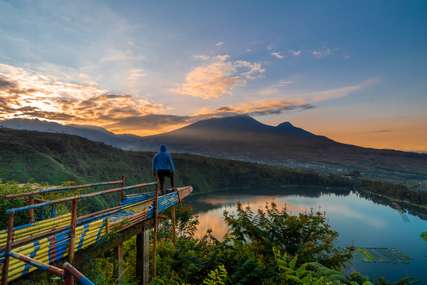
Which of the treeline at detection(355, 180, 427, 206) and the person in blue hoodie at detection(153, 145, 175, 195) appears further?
the treeline at detection(355, 180, 427, 206)

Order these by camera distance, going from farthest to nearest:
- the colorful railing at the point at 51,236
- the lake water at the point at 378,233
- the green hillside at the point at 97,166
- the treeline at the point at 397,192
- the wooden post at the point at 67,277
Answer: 1. the treeline at the point at 397,192
2. the green hillside at the point at 97,166
3. the lake water at the point at 378,233
4. the colorful railing at the point at 51,236
5. the wooden post at the point at 67,277

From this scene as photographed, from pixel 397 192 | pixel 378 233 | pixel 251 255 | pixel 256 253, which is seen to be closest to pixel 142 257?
pixel 251 255

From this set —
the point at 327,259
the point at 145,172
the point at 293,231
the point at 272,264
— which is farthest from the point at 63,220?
the point at 145,172

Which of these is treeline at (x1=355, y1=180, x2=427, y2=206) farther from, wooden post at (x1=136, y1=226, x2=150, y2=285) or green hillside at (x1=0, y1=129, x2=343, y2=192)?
wooden post at (x1=136, y1=226, x2=150, y2=285)

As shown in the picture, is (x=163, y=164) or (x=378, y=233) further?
(x=378, y=233)

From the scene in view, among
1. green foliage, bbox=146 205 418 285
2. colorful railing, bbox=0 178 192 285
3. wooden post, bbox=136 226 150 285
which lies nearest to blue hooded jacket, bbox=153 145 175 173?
wooden post, bbox=136 226 150 285

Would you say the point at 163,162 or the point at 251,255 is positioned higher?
the point at 163,162

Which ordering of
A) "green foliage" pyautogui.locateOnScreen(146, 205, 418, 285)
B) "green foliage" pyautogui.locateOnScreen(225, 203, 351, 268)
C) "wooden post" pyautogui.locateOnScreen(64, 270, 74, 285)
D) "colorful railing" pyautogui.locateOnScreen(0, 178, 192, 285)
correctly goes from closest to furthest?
"wooden post" pyautogui.locateOnScreen(64, 270, 74, 285) → "colorful railing" pyautogui.locateOnScreen(0, 178, 192, 285) → "green foliage" pyautogui.locateOnScreen(146, 205, 418, 285) → "green foliage" pyautogui.locateOnScreen(225, 203, 351, 268)

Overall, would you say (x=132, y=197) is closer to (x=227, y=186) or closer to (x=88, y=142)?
(x=88, y=142)

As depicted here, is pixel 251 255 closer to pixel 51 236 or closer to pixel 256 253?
pixel 256 253

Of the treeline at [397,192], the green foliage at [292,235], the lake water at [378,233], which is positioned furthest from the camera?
the treeline at [397,192]

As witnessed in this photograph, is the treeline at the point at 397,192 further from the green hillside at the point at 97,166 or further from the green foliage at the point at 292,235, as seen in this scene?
the green foliage at the point at 292,235

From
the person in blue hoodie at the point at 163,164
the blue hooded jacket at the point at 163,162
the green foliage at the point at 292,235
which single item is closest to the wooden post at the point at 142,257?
the person in blue hoodie at the point at 163,164

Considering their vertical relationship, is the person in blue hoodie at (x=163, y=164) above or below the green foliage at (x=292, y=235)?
above
